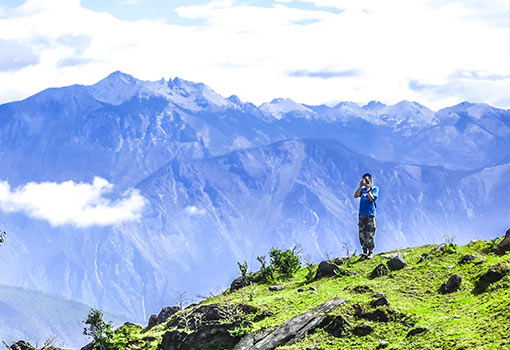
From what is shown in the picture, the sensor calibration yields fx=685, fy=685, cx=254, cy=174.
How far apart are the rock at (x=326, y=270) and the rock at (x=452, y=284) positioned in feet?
18.2

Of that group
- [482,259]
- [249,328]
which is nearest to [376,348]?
[249,328]

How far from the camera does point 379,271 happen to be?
25156 mm

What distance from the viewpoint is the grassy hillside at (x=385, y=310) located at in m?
18.3

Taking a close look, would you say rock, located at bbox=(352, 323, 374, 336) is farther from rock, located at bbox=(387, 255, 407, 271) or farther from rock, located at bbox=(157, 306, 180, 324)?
rock, located at bbox=(157, 306, 180, 324)

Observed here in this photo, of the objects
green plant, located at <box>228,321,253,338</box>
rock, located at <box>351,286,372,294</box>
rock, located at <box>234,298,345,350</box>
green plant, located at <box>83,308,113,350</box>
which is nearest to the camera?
rock, located at <box>234,298,345,350</box>

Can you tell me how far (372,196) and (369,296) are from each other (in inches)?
287

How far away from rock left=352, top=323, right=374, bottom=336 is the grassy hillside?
0.10 feet

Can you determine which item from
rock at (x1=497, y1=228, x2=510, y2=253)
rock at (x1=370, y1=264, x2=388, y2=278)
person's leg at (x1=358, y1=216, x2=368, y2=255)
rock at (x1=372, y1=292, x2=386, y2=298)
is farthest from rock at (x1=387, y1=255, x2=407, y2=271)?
rock at (x1=372, y1=292, x2=386, y2=298)

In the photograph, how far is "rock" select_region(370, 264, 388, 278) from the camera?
25047 mm

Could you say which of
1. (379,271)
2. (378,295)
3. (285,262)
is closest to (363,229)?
(285,262)

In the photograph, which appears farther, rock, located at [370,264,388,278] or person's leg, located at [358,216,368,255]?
person's leg, located at [358,216,368,255]

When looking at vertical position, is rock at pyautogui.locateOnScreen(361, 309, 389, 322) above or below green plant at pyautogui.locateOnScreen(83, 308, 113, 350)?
below

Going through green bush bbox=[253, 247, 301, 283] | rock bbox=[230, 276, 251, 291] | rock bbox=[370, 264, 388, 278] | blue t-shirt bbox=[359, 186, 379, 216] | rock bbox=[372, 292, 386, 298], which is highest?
blue t-shirt bbox=[359, 186, 379, 216]

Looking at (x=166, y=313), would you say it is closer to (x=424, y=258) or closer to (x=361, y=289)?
(x=361, y=289)
